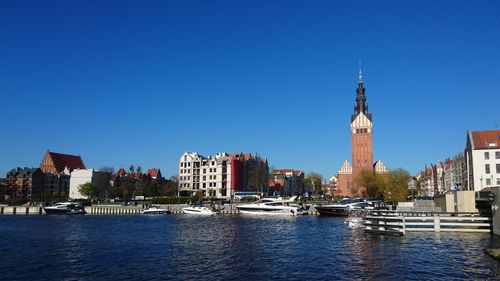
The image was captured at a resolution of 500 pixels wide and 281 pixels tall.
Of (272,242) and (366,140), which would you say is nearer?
(272,242)

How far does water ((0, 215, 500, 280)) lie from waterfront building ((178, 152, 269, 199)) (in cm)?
12603

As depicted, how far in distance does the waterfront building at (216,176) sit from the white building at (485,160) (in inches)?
3411

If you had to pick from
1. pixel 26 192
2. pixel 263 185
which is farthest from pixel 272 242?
Result: pixel 26 192

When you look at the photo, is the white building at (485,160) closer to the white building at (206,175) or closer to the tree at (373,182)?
the tree at (373,182)

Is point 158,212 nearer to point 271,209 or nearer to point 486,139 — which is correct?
point 271,209

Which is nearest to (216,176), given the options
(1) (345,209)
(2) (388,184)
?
(2) (388,184)

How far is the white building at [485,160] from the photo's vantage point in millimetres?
109312

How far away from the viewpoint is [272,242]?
45.4 metres

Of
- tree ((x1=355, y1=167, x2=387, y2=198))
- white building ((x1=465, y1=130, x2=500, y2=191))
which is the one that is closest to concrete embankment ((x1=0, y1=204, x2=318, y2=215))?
tree ((x1=355, y1=167, x2=387, y2=198))

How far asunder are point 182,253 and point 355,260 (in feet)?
47.9

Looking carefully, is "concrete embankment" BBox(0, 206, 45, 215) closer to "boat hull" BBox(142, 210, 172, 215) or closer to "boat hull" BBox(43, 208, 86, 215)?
"boat hull" BBox(43, 208, 86, 215)

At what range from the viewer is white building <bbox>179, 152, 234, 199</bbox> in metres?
176

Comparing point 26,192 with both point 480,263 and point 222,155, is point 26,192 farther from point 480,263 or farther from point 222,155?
point 480,263

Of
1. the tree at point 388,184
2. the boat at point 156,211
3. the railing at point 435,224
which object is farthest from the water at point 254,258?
the tree at point 388,184
